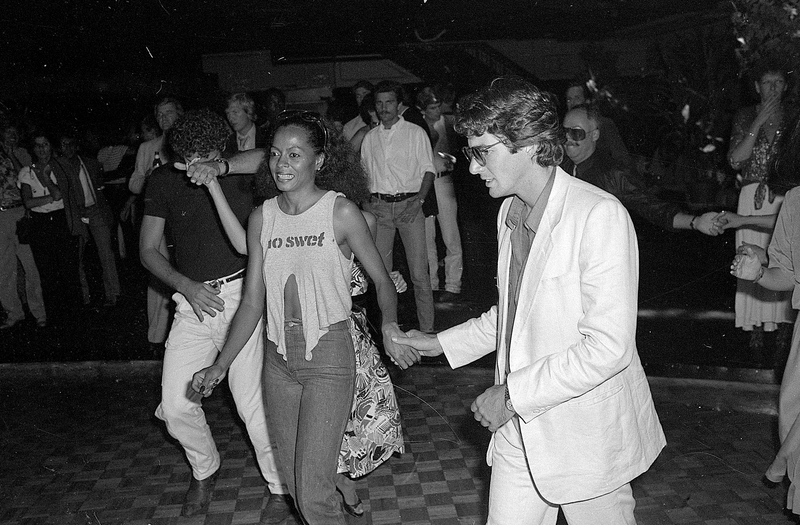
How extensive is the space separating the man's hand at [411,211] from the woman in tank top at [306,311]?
314 centimetres

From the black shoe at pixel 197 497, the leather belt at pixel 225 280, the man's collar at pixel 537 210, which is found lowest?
the black shoe at pixel 197 497

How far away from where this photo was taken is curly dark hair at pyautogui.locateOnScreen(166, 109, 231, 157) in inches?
134

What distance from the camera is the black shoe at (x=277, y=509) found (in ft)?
11.5

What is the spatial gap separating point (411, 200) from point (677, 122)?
424 cm

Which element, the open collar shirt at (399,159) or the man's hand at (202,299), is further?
the open collar shirt at (399,159)

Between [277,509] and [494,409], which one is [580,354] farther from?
[277,509]

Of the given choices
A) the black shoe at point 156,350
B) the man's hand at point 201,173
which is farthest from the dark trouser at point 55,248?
the man's hand at point 201,173

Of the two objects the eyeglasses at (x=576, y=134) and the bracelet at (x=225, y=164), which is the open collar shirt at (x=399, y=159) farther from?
the bracelet at (x=225, y=164)

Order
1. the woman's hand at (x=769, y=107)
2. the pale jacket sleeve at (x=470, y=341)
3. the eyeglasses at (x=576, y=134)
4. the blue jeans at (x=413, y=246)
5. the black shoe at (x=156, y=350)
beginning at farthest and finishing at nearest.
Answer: the blue jeans at (x=413, y=246) < the black shoe at (x=156, y=350) < the woman's hand at (x=769, y=107) < the eyeglasses at (x=576, y=134) < the pale jacket sleeve at (x=470, y=341)

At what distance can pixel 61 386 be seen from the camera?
5.55 meters

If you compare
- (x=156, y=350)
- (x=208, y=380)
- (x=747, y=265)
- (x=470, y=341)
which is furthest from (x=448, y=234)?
(x=470, y=341)

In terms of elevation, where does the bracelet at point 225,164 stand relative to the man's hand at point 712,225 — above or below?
above

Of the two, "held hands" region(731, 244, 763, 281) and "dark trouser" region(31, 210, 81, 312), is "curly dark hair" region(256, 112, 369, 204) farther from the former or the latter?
"dark trouser" region(31, 210, 81, 312)

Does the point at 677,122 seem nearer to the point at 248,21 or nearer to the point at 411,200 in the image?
the point at 411,200
